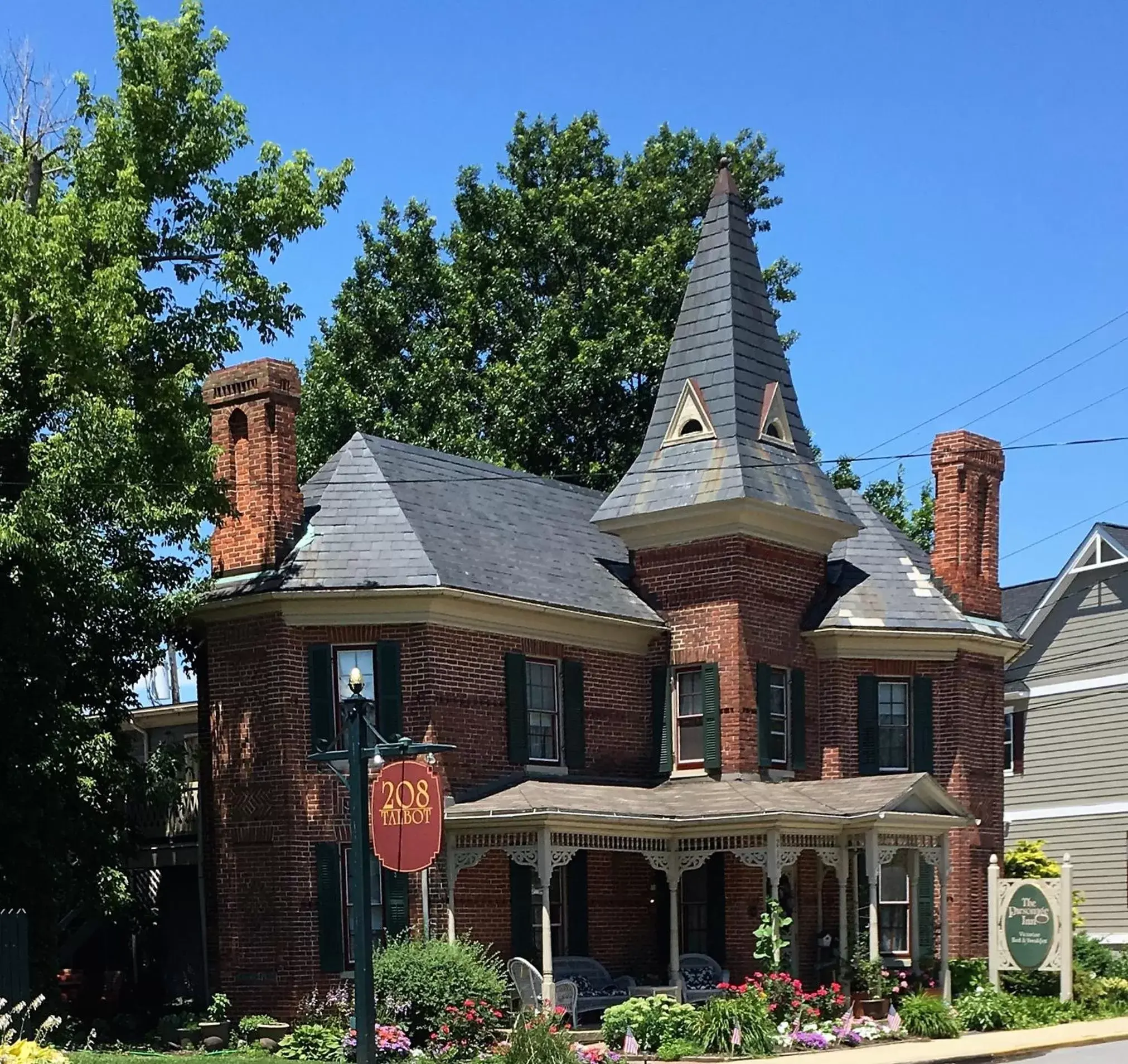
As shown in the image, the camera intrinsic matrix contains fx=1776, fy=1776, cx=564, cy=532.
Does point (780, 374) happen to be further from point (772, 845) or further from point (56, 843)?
point (56, 843)

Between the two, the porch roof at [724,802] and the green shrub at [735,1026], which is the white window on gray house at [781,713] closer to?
the porch roof at [724,802]

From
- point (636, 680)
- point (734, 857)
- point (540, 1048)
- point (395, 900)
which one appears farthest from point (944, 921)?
point (540, 1048)

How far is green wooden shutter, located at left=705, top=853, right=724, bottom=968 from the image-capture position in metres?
27.2

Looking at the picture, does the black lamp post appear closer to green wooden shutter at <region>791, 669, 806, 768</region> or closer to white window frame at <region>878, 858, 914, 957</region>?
green wooden shutter at <region>791, 669, 806, 768</region>

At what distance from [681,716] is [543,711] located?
2714 mm

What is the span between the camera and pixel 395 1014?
72.4ft

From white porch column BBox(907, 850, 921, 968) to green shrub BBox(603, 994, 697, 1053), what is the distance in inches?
250

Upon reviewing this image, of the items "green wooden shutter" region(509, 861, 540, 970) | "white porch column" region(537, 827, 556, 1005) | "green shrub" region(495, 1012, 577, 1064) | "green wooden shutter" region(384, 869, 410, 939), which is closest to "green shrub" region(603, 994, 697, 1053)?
"white porch column" region(537, 827, 556, 1005)

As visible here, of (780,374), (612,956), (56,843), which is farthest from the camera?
(780,374)

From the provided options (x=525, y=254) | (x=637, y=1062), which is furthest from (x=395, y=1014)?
(x=525, y=254)

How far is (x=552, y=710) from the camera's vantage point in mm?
27156

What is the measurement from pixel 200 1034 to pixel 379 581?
6.60m

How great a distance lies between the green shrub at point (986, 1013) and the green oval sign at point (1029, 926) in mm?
1021

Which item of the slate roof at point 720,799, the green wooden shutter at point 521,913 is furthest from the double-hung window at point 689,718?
the green wooden shutter at point 521,913
